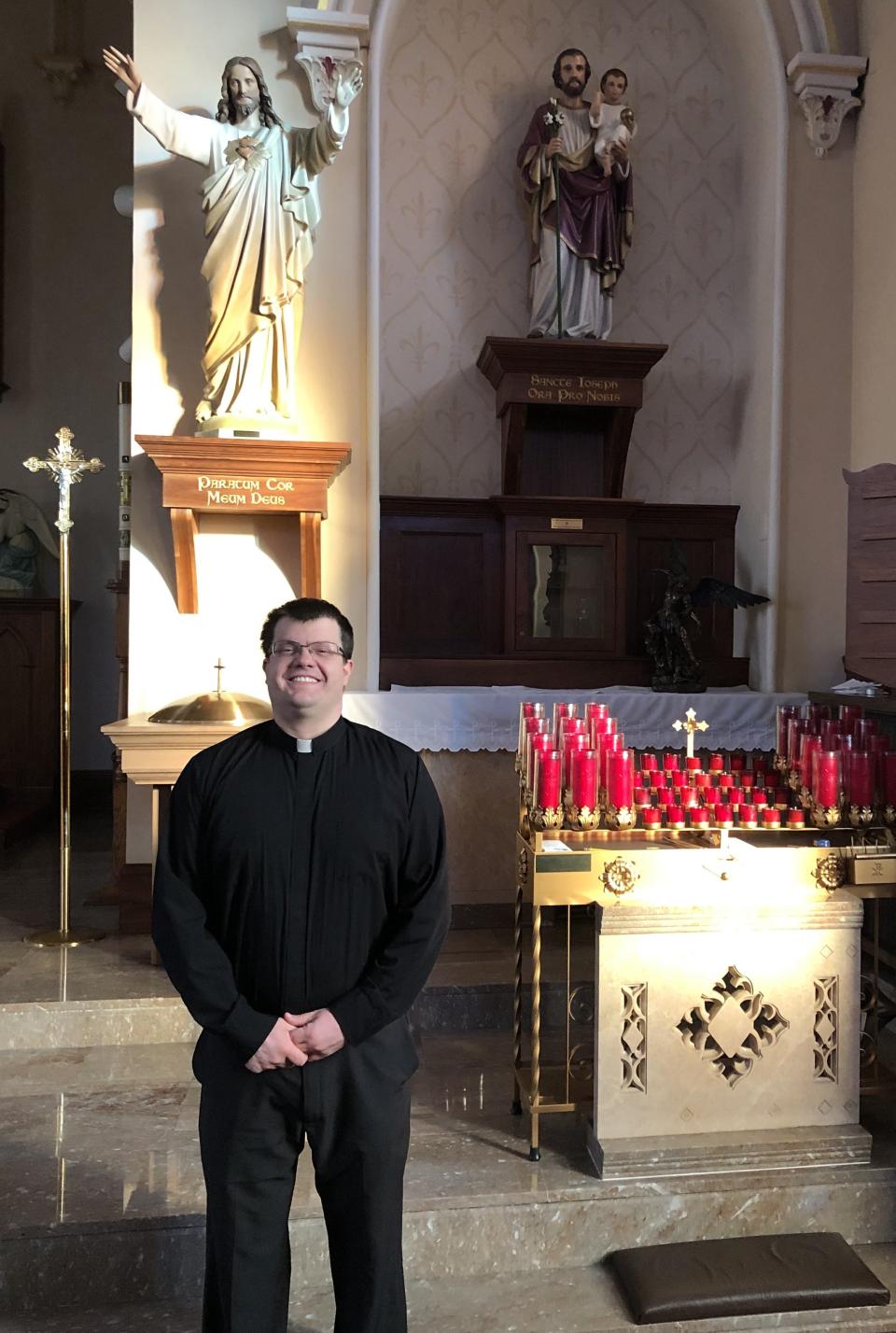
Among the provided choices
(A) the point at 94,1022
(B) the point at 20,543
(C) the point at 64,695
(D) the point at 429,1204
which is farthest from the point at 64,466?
(B) the point at 20,543

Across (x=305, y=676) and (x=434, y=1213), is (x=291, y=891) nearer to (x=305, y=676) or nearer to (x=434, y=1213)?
(x=305, y=676)

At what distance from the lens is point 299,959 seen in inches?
81.7

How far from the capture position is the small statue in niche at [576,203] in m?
5.33

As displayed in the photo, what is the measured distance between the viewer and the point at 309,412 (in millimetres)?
4973

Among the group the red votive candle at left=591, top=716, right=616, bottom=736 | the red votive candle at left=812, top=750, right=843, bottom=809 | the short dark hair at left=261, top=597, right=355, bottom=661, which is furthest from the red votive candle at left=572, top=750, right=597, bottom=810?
the short dark hair at left=261, top=597, right=355, bottom=661

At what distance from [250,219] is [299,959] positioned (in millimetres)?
3489

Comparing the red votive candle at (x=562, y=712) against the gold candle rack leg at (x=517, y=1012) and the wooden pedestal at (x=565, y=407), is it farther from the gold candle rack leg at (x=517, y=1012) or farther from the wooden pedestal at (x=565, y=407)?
the wooden pedestal at (x=565, y=407)

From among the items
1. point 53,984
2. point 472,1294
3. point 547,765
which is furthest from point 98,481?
point 472,1294

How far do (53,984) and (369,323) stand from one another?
3.12m

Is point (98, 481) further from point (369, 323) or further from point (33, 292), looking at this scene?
point (369, 323)

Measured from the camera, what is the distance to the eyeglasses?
6.71 ft

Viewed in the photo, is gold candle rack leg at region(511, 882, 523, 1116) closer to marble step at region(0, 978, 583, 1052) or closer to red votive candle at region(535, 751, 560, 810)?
red votive candle at region(535, 751, 560, 810)

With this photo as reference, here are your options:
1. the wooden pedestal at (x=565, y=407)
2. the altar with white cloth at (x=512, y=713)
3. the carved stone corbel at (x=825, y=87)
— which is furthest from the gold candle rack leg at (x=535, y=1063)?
the carved stone corbel at (x=825, y=87)

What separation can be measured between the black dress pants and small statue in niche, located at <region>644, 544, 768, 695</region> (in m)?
3.32
